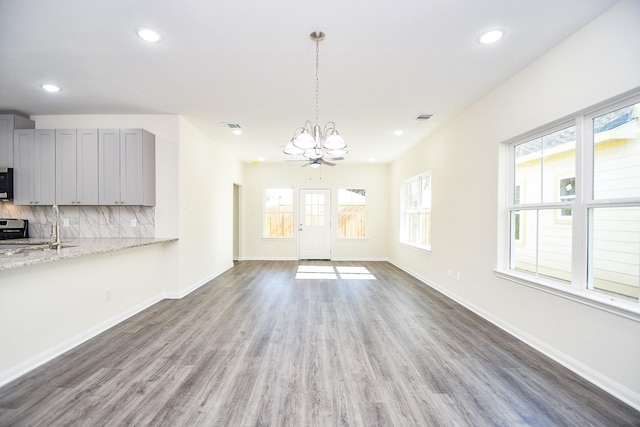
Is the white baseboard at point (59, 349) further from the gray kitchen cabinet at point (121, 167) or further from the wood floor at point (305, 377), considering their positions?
the gray kitchen cabinet at point (121, 167)

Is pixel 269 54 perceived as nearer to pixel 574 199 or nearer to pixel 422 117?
pixel 422 117

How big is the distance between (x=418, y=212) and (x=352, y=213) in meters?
2.42

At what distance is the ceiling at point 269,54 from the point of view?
2.05m

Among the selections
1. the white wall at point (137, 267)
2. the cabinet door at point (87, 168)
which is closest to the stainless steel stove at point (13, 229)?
the cabinet door at point (87, 168)

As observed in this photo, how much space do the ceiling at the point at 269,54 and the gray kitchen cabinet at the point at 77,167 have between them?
17.4 inches

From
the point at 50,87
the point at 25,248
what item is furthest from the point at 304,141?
the point at 50,87

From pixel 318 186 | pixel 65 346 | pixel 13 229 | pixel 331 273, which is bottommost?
pixel 331 273

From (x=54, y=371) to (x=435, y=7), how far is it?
4.04 m

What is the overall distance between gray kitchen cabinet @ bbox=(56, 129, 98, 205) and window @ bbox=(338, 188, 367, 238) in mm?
5563

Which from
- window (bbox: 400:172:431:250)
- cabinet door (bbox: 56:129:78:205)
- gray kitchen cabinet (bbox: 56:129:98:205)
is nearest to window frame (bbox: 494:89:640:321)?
window (bbox: 400:172:431:250)

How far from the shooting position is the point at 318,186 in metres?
7.99

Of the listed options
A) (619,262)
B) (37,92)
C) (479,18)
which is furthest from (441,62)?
(37,92)

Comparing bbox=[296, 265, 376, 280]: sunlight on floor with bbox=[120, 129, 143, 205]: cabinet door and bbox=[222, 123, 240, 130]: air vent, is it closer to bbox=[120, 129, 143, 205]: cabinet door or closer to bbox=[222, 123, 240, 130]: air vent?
bbox=[222, 123, 240, 130]: air vent

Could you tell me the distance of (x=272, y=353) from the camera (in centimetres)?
257
